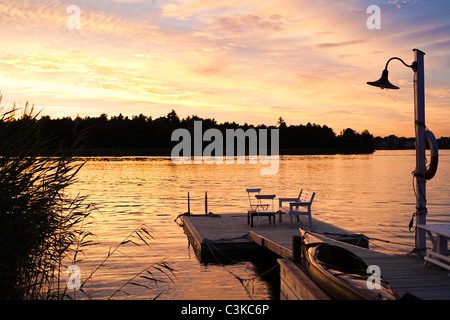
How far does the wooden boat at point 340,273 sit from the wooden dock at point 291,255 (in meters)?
0.27

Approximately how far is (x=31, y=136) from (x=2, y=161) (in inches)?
30.0

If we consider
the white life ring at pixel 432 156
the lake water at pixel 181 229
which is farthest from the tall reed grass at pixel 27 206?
the white life ring at pixel 432 156

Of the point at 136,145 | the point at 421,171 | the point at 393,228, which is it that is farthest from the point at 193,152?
the point at 421,171

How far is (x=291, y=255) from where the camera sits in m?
10.6

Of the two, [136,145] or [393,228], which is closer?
[393,228]

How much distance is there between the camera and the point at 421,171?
31.2ft

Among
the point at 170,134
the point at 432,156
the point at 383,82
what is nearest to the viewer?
the point at 432,156

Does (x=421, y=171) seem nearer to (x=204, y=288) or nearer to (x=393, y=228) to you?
(x=204, y=288)

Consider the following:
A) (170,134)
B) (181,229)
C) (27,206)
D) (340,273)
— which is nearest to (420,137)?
(340,273)

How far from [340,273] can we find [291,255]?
3.64 metres

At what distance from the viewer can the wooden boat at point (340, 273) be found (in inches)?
240

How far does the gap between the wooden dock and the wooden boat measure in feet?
0.90

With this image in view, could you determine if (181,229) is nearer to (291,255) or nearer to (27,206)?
(291,255)

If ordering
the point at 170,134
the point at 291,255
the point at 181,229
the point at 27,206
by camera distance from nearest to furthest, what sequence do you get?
the point at 27,206 → the point at 291,255 → the point at 181,229 → the point at 170,134
